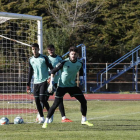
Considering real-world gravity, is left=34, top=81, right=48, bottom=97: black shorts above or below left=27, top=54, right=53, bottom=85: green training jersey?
below

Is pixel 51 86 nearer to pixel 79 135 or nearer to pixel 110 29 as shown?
pixel 79 135

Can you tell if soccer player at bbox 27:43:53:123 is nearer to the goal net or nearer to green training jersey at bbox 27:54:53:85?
green training jersey at bbox 27:54:53:85

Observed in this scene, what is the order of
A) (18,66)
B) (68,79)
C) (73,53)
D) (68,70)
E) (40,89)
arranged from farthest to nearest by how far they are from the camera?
(18,66) → (40,89) → (68,79) → (68,70) → (73,53)

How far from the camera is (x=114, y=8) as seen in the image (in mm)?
39969

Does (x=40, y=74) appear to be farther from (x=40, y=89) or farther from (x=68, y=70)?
(x=68, y=70)

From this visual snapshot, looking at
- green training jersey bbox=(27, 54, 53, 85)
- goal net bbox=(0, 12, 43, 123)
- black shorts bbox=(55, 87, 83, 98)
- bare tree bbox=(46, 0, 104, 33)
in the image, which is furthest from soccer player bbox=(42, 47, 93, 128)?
bare tree bbox=(46, 0, 104, 33)

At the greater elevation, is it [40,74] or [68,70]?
[68,70]

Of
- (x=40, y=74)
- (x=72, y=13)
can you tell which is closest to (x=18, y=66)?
(x=72, y=13)

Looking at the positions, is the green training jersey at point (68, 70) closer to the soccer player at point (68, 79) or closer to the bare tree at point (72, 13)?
the soccer player at point (68, 79)

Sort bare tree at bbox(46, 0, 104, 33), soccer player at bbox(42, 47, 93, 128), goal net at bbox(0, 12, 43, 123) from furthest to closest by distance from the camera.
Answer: bare tree at bbox(46, 0, 104, 33)
goal net at bbox(0, 12, 43, 123)
soccer player at bbox(42, 47, 93, 128)

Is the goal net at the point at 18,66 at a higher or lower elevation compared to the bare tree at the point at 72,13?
lower

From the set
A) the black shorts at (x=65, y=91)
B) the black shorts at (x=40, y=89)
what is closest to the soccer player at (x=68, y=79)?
the black shorts at (x=65, y=91)

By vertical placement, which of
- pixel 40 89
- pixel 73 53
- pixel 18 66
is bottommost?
pixel 18 66

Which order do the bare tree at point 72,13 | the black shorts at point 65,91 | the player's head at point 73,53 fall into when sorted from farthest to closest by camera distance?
the bare tree at point 72,13, the black shorts at point 65,91, the player's head at point 73,53
